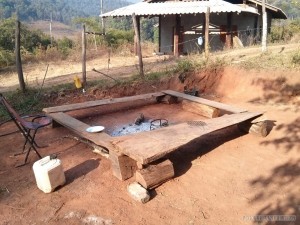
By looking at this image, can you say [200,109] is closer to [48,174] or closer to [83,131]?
[83,131]

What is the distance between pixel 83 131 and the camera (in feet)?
13.8

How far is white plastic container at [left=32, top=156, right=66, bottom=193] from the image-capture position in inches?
127

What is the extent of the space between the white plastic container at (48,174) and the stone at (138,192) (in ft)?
2.66

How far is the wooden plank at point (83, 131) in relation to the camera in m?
3.72

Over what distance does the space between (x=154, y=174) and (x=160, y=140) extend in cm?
47

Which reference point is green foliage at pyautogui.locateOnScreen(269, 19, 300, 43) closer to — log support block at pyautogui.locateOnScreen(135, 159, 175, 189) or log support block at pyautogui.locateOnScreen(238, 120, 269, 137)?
log support block at pyautogui.locateOnScreen(238, 120, 269, 137)

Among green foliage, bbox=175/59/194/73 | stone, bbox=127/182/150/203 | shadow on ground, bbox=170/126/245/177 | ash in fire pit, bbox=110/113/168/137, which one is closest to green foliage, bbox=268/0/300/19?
green foliage, bbox=175/59/194/73

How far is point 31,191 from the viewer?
11.2 feet

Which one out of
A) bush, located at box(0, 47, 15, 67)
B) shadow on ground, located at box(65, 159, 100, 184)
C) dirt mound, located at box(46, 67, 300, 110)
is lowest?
shadow on ground, located at box(65, 159, 100, 184)

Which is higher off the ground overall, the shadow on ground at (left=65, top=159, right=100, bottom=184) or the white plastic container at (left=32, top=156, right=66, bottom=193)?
the white plastic container at (left=32, top=156, right=66, bottom=193)

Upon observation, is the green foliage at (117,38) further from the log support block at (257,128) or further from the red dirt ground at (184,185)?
the log support block at (257,128)

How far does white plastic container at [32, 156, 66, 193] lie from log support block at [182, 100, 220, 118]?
3.20 metres

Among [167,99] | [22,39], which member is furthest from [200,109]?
[22,39]

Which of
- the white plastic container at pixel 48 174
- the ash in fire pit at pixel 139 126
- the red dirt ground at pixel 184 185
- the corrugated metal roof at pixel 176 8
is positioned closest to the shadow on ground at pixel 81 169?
the red dirt ground at pixel 184 185
